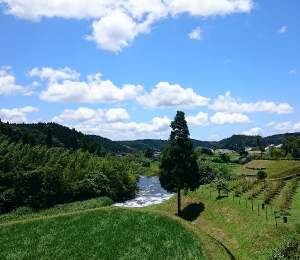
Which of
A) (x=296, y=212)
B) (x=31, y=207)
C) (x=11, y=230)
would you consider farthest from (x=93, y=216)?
(x=296, y=212)

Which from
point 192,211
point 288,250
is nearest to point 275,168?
point 192,211

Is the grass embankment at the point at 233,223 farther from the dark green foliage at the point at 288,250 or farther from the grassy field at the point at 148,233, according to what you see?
the dark green foliage at the point at 288,250

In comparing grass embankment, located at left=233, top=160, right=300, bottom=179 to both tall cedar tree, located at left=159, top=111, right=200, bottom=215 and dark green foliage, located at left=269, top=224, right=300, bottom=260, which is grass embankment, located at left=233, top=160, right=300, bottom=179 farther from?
dark green foliage, located at left=269, top=224, right=300, bottom=260

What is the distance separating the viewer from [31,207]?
43719 mm

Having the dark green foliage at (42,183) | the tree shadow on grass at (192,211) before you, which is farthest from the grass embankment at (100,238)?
the dark green foliage at (42,183)

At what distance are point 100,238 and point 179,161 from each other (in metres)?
17.4

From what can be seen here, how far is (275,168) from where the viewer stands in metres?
72.1

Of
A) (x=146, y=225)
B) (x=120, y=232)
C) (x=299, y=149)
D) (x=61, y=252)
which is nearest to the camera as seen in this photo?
(x=61, y=252)

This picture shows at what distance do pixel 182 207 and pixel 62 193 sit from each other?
21.2 metres

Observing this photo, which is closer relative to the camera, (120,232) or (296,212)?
(120,232)

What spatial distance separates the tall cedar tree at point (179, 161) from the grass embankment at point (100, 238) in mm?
7254

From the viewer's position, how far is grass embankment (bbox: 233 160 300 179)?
208 feet

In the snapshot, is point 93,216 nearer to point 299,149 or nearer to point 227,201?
point 227,201

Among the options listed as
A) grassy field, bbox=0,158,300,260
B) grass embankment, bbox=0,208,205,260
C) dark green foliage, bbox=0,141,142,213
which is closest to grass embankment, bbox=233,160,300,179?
grassy field, bbox=0,158,300,260
